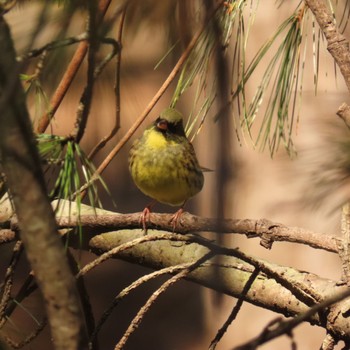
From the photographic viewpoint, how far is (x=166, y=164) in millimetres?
2404

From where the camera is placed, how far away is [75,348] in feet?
3.19

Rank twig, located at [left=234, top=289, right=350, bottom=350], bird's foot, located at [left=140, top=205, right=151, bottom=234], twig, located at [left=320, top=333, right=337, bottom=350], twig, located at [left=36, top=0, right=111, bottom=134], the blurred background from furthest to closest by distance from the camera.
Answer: the blurred background → bird's foot, located at [left=140, top=205, right=151, bottom=234] → twig, located at [left=36, top=0, right=111, bottom=134] → twig, located at [left=320, top=333, right=337, bottom=350] → twig, located at [left=234, top=289, right=350, bottom=350]

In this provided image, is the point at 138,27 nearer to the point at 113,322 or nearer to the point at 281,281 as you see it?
the point at 281,281

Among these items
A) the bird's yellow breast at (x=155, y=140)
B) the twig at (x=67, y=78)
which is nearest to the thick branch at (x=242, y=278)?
the twig at (x=67, y=78)

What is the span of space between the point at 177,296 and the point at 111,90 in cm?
153

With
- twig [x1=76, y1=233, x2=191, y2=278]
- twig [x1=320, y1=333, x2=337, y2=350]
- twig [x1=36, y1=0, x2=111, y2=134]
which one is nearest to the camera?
twig [x1=76, y1=233, x2=191, y2=278]

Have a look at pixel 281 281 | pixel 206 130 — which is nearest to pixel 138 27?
pixel 281 281

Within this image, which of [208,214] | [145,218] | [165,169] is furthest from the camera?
[208,214]

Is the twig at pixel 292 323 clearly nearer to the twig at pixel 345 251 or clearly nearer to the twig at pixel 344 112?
the twig at pixel 344 112

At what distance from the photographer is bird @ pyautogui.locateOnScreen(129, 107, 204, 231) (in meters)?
2.37

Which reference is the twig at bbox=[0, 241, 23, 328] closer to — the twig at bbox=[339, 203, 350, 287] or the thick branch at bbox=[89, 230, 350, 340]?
the thick branch at bbox=[89, 230, 350, 340]

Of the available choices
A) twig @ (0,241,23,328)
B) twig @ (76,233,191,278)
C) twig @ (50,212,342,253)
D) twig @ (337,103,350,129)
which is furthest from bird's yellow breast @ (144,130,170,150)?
twig @ (337,103,350,129)

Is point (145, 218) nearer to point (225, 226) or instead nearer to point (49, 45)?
point (225, 226)

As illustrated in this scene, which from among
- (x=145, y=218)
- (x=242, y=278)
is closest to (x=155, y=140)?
(x=145, y=218)
